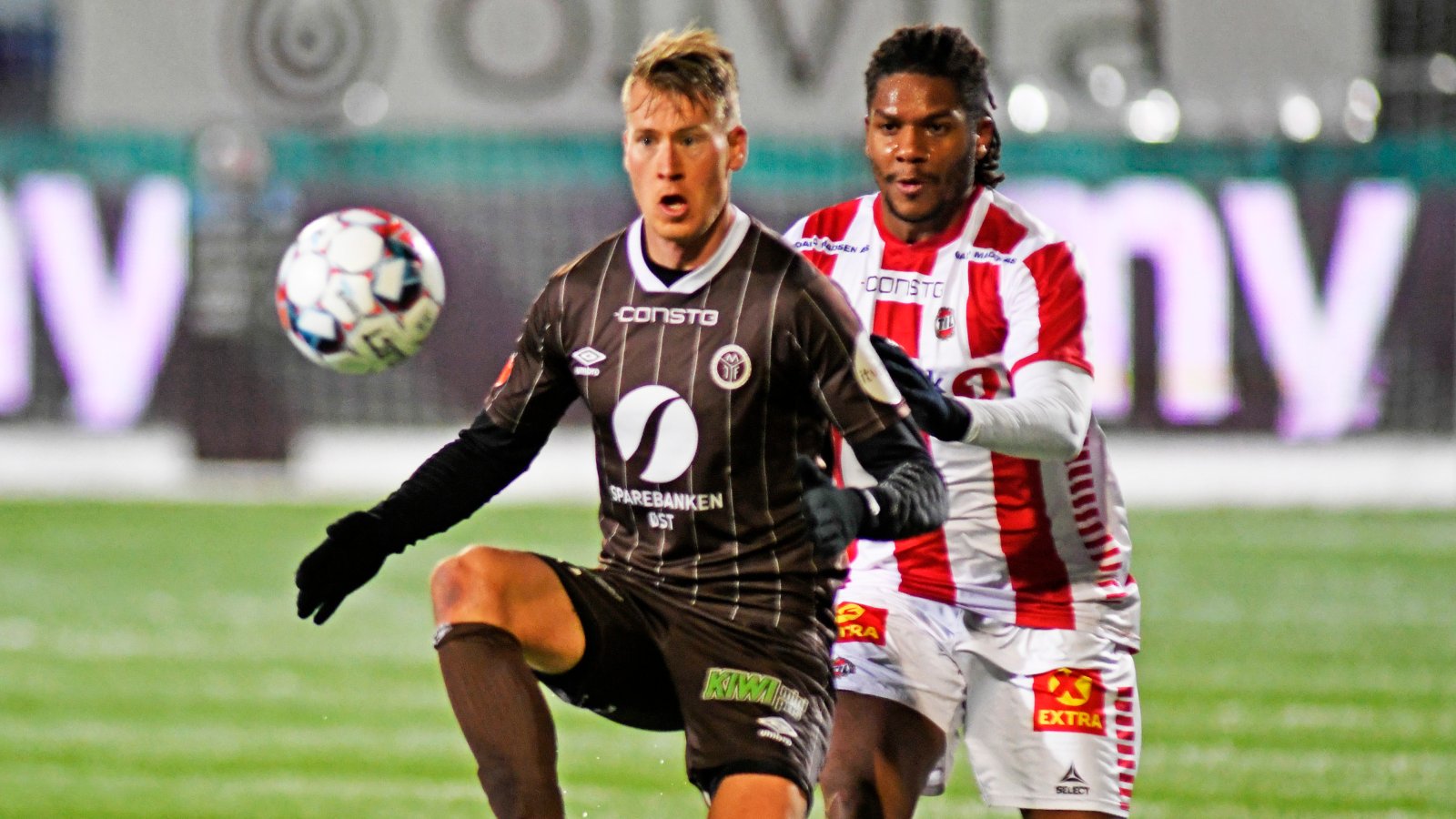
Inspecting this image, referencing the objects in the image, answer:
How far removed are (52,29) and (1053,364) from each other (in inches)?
535

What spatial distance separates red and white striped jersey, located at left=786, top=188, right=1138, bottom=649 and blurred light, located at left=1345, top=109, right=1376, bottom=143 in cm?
1047

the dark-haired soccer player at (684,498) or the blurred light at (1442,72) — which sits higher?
the blurred light at (1442,72)

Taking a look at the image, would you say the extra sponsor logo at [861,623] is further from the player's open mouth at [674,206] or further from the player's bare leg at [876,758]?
the player's open mouth at [674,206]

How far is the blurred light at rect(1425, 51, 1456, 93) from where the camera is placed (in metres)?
14.2

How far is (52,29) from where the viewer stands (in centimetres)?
1608

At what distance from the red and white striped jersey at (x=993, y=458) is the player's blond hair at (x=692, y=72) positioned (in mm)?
618

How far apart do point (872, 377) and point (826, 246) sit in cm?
84

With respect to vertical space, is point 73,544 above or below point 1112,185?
below

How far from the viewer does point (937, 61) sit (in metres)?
4.34

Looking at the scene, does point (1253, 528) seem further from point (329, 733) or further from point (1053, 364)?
point (1053, 364)

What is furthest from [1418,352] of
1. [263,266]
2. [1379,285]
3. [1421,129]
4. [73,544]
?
[73,544]

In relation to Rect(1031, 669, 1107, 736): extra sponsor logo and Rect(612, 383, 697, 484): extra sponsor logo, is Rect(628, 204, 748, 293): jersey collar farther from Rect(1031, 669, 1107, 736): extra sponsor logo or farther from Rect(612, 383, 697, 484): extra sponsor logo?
Rect(1031, 669, 1107, 736): extra sponsor logo

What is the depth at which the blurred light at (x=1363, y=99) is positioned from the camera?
1450 centimetres

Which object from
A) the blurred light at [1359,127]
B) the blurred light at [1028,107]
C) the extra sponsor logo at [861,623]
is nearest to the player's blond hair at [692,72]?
the extra sponsor logo at [861,623]
